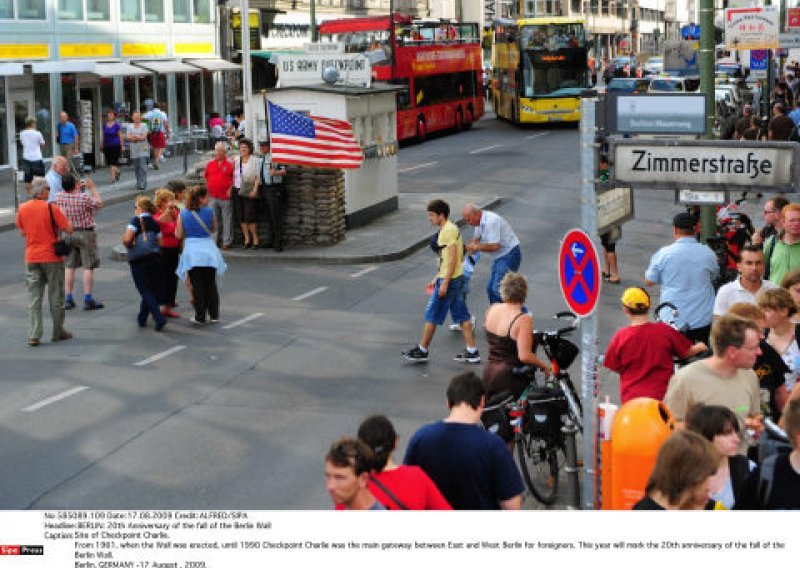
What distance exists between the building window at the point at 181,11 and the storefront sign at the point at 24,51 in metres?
8.18

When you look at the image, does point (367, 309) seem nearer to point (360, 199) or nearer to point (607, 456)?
point (360, 199)

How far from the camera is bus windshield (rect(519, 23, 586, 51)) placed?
4862cm

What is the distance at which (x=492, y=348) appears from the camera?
10344 mm

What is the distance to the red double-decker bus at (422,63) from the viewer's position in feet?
141

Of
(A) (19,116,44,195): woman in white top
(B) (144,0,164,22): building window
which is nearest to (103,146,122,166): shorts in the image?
(A) (19,116,44,195): woman in white top

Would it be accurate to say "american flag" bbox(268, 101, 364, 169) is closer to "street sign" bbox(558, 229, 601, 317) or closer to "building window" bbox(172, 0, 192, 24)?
"street sign" bbox(558, 229, 601, 317)

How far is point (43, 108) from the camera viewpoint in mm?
36000

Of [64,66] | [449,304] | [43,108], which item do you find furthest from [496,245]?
[43,108]

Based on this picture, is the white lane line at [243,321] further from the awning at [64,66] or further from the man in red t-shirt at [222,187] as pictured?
the awning at [64,66]

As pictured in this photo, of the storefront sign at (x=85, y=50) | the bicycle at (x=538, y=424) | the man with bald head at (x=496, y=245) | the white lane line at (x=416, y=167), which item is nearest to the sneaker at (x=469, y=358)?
the man with bald head at (x=496, y=245)

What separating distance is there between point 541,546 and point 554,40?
4412 centimetres

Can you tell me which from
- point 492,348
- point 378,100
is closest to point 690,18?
point 378,100

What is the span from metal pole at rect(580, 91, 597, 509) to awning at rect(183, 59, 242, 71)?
36.4m

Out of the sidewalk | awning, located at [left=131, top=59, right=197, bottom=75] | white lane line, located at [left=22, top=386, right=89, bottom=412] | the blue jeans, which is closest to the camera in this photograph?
white lane line, located at [left=22, top=386, right=89, bottom=412]
